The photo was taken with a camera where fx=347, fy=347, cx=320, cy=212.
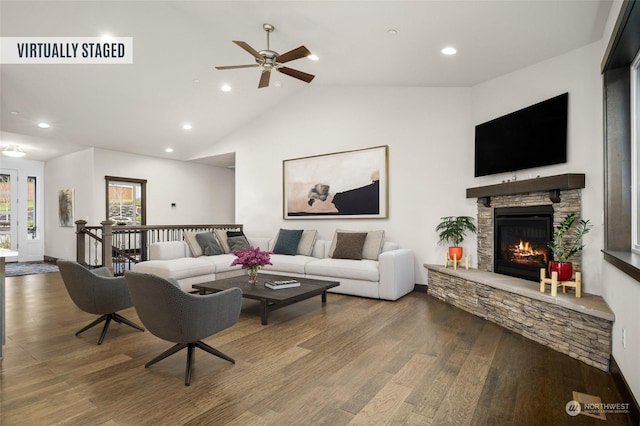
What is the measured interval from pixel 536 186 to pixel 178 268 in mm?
4619

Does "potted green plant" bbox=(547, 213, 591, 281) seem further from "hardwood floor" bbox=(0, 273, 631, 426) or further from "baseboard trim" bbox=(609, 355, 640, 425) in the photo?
"baseboard trim" bbox=(609, 355, 640, 425)

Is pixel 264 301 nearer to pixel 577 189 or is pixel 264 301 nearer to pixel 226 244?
pixel 226 244

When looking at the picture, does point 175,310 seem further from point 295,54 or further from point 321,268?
point 321,268

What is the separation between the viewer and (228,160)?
923 cm

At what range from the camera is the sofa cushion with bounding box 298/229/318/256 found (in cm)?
624

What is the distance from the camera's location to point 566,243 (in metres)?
3.55

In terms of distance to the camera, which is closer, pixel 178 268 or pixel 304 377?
pixel 304 377

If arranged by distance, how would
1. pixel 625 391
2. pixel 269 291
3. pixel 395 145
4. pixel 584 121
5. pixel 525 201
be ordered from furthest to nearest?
pixel 395 145
pixel 525 201
pixel 269 291
pixel 584 121
pixel 625 391

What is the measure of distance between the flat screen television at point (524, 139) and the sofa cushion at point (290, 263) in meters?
2.91

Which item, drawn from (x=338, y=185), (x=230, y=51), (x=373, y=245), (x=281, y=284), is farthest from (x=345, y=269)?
(x=230, y=51)

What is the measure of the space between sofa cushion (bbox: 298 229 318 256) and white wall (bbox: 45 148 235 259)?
4631mm

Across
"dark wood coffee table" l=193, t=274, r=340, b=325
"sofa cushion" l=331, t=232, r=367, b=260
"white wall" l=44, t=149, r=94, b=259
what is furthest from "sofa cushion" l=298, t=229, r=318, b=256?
"white wall" l=44, t=149, r=94, b=259

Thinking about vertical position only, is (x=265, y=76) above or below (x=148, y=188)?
above

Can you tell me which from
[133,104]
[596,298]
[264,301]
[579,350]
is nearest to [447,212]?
[596,298]
